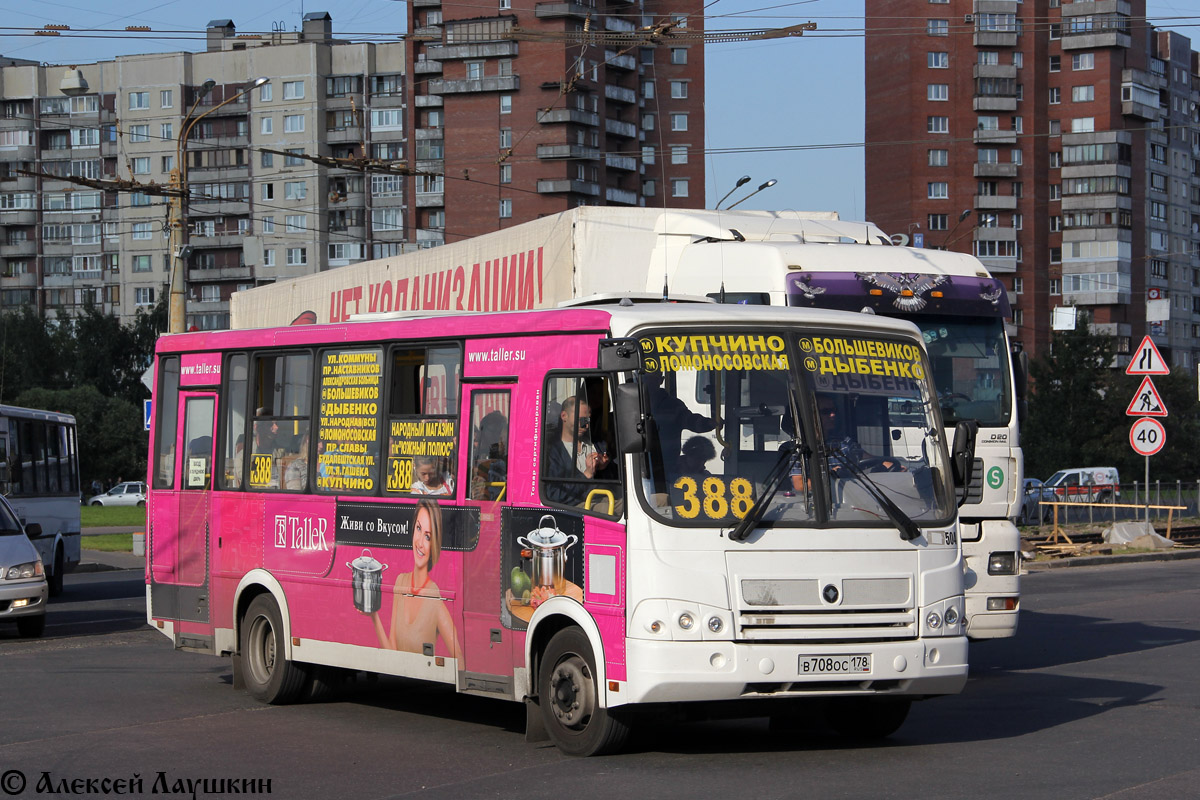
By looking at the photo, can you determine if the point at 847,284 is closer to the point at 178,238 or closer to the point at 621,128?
the point at 178,238

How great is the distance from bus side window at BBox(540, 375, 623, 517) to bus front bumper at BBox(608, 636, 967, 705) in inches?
33.9

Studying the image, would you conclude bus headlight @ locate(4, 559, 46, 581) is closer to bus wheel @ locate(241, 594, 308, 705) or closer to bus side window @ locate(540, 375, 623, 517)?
bus wheel @ locate(241, 594, 308, 705)

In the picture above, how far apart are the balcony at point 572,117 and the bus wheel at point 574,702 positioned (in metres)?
82.6

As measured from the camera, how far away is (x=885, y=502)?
9.12m

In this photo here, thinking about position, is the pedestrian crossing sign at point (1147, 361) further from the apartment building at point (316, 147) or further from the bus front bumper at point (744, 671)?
the apartment building at point (316, 147)

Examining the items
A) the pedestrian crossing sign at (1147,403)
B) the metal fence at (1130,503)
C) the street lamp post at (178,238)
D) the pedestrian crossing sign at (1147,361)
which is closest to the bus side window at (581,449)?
the street lamp post at (178,238)

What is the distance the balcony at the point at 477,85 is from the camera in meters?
91.8

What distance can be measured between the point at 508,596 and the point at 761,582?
1768 millimetres

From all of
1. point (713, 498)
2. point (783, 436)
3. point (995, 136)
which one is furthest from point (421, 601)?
point (995, 136)

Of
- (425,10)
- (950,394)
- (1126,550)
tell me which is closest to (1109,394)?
(1126,550)

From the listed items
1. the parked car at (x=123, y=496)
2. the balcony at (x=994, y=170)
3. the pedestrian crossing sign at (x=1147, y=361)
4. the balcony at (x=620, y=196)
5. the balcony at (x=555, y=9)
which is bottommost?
the parked car at (x=123, y=496)

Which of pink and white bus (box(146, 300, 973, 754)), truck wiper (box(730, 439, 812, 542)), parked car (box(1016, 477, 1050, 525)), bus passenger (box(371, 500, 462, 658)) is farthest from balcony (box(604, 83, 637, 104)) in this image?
truck wiper (box(730, 439, 812, 542))

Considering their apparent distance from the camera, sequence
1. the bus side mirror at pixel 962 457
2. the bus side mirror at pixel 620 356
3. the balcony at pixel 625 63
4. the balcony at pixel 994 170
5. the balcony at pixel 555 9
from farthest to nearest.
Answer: the balcony at pixel 994 170 < the balcony at pixel 625 63 < the balcony at pixel 555 9 < the bus side mirror at pixel 962 457 < the bus side mirror at pixel 620 356

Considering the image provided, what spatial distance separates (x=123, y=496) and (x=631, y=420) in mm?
75537
